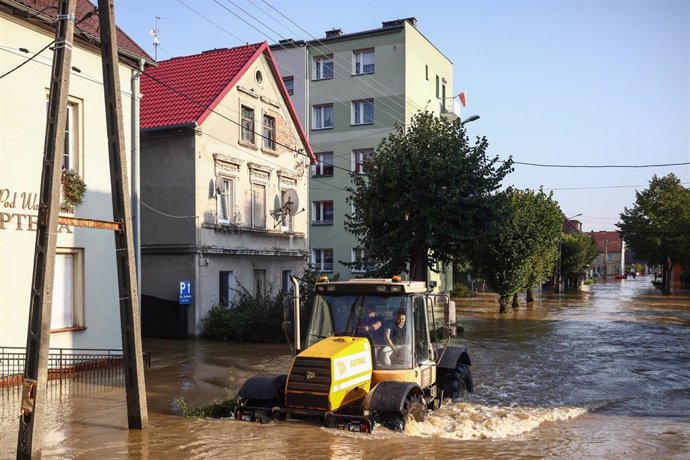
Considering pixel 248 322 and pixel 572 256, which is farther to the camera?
pixel 572 256

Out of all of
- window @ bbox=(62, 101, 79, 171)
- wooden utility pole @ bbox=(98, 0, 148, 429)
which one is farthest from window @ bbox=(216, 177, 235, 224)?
wooden utility pole @ bbox=(98, 0, 148, 429)

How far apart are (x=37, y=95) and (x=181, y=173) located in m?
7.87

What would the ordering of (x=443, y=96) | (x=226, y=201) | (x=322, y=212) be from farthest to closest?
(x=443, y=96) → (x=322, y=212) → (x=226, y=201)

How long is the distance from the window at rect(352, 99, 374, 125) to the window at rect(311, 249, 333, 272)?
771 centimetres

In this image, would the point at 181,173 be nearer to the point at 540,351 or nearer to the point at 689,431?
the point at 540,351

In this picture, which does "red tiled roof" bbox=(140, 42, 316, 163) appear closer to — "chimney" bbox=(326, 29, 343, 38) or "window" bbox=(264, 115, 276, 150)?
"window" bbox=(264, 115, 276, 150)

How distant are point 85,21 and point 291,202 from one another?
11.2 m

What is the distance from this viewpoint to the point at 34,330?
295 inches

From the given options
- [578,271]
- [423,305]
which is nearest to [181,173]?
[423,305]

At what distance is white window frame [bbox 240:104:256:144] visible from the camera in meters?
24.0

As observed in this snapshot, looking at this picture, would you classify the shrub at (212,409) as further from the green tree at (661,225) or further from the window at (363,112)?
the green tree at (661,225)

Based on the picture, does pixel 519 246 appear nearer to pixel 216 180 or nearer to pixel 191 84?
pixel 216 180

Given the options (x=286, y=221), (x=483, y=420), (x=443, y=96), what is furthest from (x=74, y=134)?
(x=443, y=96)

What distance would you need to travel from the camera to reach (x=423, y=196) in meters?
21.1
